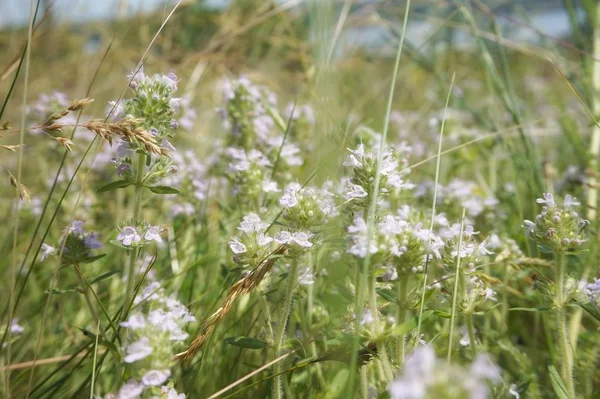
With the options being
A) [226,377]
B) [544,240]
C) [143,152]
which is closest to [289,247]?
[143,152]

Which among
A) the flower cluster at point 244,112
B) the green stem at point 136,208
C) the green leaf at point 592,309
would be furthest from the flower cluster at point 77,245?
→ the green leaf at point 592,309

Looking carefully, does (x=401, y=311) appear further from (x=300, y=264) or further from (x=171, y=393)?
(x=171, y=393)

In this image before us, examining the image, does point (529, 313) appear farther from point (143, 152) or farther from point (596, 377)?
point (143, 152)

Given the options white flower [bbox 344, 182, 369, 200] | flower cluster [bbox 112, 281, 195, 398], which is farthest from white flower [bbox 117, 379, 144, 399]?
white flower [bbox 344, 182, 369, 200]

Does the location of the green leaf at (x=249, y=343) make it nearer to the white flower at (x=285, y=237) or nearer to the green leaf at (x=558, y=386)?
the white flower at (x=285, y=237)

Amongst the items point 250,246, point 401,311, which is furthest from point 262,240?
point 401,311
